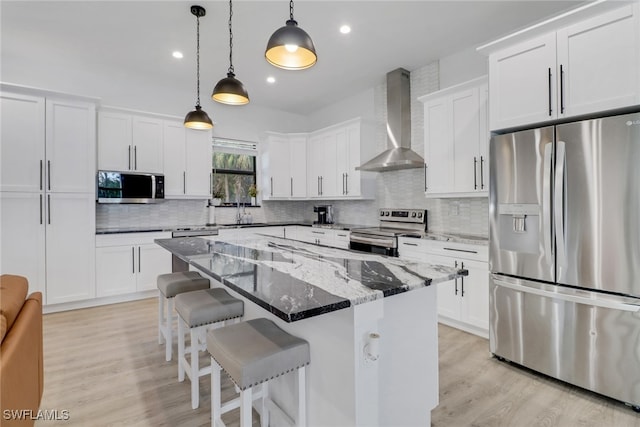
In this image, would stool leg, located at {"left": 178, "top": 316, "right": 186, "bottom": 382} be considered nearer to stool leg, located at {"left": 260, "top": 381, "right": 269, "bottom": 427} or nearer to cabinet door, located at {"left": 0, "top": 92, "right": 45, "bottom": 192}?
stool leg, located at {"left": 260, "top": 381, "right": 269, "bottom": 427}

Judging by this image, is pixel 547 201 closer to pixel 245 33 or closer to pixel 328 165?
pixel 245 33

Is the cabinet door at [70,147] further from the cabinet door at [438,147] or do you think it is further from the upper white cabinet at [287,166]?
the cabinet door at [438,147]

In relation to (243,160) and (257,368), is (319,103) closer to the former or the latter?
(243,160)

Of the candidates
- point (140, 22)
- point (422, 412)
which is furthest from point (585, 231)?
point (140, 22)

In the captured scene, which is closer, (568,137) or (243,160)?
(568,137)

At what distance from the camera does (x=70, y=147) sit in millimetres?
3740

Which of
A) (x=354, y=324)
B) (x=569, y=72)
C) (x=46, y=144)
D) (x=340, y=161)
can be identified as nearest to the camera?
(x=354, y=324)

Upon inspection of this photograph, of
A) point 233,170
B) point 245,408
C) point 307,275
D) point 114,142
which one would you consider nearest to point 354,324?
point 307,275

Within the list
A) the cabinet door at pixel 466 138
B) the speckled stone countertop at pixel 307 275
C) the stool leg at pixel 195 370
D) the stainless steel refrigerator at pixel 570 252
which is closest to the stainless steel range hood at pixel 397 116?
the cabinet door at pixel 466 138

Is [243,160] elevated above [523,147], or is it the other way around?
[243,160]

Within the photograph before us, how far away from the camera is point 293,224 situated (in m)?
5.57

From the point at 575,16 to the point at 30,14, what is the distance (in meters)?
4.70

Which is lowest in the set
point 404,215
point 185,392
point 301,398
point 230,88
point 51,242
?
point 185,392

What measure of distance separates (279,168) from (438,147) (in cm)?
287
